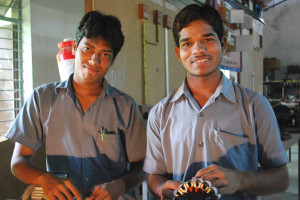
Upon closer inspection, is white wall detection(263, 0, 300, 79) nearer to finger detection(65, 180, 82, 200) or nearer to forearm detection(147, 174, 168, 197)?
forearm detection(147, 174, 168, 197)

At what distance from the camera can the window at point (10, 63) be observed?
204 centimetres

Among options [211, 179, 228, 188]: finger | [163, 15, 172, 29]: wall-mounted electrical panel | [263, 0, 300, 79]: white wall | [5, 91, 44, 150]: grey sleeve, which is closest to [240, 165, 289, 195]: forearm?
[211, 179, 228, 188]: finger

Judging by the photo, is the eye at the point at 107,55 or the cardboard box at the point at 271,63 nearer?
the eye at the point at 107,55

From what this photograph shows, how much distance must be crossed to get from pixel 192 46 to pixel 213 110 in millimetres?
311

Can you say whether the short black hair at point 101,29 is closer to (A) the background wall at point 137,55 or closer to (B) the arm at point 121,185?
(B) the arm at point 121,185

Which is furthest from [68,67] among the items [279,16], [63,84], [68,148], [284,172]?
[279,16]

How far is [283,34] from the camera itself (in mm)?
11328

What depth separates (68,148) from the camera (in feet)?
4.75

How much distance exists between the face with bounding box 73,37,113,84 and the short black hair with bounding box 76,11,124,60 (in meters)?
0.03

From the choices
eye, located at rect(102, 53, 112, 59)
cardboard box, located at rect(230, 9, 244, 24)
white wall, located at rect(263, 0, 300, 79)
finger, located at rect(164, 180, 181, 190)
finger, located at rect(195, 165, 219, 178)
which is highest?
white wall, located at rect(263, 0, 300, 79)

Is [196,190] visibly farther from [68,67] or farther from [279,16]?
[279,16]

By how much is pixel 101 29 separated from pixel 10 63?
103cm

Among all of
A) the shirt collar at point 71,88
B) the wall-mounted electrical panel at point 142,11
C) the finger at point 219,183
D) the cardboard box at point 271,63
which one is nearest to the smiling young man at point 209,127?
the finger at point 219,183

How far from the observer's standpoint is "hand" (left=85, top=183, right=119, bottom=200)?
1178mm
